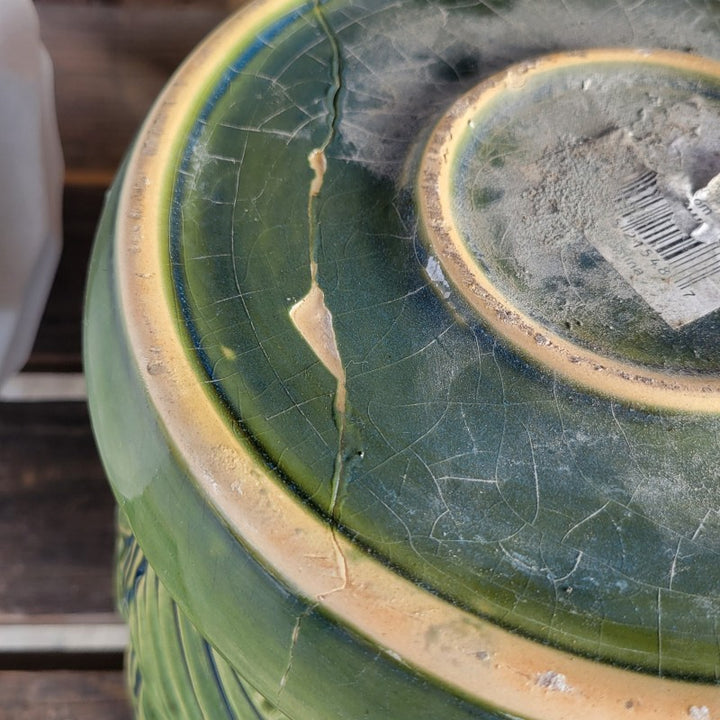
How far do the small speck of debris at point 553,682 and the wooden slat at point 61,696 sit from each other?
48cm

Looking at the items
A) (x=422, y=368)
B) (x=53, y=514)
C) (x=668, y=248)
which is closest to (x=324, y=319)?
(x=422, y=368)

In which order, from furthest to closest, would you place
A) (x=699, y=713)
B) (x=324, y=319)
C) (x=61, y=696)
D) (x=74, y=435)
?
(x=74, y=435) < (x=61, y=696) < (x=324, y=319) < (x=699, y=713)

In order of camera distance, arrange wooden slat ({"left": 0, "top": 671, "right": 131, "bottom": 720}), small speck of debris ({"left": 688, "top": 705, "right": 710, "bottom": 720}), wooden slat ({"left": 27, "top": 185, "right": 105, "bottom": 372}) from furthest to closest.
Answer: wooden slat ({"left": 27, "top": 185, "right": 105, "bottom": 372})
wooden slat ({"left": 0, "top": 671, "right": 131, "bottom": 720})
small speck of debris ({"left": 688, "top": 705, "right": 710, "bottom": 720})

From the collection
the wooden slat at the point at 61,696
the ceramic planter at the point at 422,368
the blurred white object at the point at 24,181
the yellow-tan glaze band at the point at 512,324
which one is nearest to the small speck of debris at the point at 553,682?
the ceramic planter at the point at 422,368

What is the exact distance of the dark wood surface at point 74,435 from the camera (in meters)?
0.73

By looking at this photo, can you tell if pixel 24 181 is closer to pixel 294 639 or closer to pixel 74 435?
pixel 74 435

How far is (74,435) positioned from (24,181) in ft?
0.77

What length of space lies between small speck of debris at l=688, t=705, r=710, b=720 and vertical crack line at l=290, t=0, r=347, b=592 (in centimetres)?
14

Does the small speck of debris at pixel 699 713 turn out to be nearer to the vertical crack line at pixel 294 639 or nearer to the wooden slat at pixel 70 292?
the vertical crack line at pixel 294 639

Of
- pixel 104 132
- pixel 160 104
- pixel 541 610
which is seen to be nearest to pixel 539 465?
pixel 541 610

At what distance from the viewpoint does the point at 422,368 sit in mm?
427

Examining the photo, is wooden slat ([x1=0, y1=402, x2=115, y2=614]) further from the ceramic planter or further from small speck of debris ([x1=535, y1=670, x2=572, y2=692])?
small speck of debris ([x1=535, y1=670, x2=572, y2=692])

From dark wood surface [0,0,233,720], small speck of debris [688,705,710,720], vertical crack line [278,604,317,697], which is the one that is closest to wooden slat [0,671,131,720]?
dark wood surface [0,0,233,720]

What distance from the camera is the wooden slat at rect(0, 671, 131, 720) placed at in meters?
0.71
